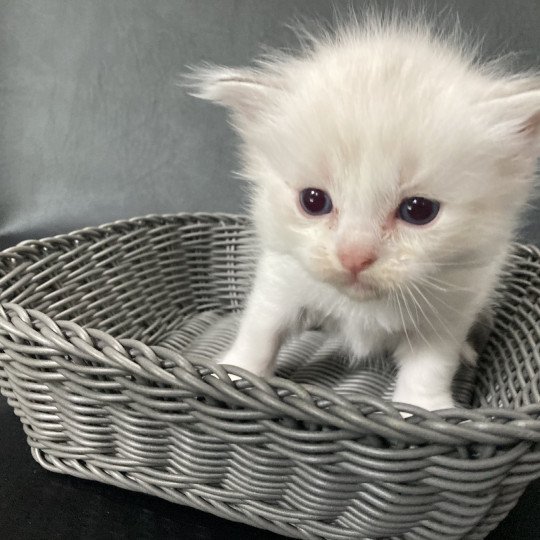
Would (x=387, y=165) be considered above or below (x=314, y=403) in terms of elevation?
above

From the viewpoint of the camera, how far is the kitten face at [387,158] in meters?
0.75

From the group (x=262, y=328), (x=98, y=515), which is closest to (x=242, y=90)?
(x=262, y=328)

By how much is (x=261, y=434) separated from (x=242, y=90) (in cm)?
47

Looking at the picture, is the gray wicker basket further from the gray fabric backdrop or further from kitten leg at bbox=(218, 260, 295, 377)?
the gray fabric backdrop

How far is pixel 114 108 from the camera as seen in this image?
1.90 m

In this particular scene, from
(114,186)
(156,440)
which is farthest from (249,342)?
(114,186)

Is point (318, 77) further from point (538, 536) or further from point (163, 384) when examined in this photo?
point (538, 536)

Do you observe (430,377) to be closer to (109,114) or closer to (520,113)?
(520,113)

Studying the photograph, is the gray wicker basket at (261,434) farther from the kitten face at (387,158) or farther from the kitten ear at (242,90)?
the kitten ear at (242,90)

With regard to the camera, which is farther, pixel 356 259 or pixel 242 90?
pixel 242 90

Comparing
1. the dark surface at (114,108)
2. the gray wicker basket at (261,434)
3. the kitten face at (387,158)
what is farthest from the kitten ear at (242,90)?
the dark surface at (114,108)

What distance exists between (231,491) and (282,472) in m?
0.11

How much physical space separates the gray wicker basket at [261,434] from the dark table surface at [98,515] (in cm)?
4

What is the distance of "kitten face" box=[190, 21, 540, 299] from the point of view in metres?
0.75
